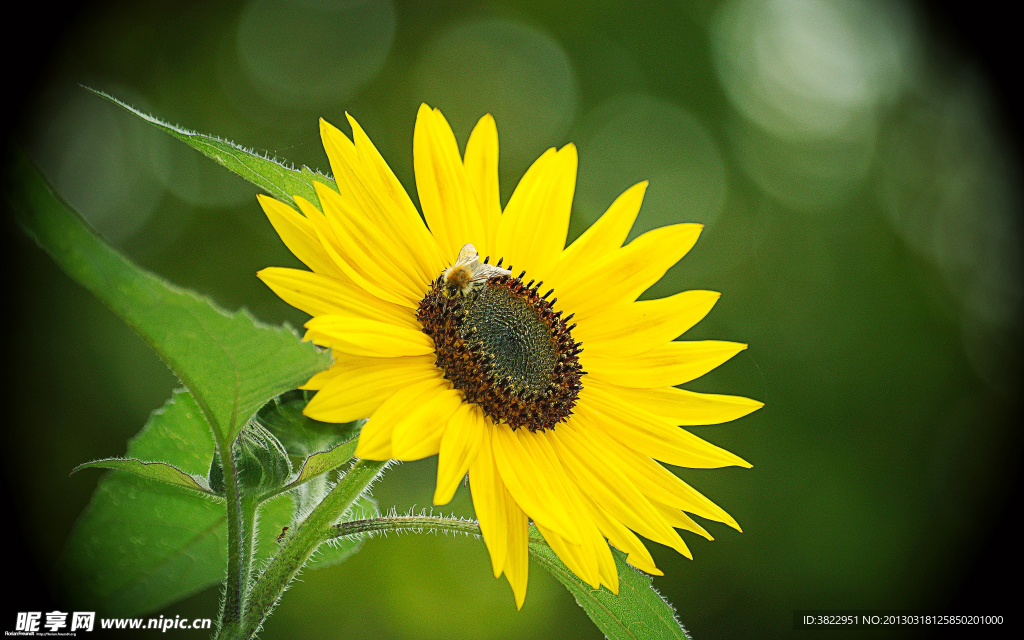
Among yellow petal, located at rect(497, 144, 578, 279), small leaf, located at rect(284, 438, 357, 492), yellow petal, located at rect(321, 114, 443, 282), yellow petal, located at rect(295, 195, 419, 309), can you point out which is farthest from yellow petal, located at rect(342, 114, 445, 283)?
small leaf, located at rect(284, 438, 357, 492)

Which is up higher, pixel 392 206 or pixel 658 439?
pixel 392 206

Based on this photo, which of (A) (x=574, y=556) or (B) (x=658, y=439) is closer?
(A) (x=574, y=556)

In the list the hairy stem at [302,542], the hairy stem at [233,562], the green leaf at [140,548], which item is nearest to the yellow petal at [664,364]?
the hairy stem at [302,542]

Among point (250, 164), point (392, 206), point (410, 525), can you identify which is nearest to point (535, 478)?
point (410, 525)

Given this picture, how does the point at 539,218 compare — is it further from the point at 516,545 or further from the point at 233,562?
the point at 233,562

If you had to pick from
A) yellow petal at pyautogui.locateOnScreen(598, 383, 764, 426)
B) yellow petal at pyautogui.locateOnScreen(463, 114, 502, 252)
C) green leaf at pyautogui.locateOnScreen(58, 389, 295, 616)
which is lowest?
green leaf at pyautogui.locateOnScreen(58, 389, 295, 616)

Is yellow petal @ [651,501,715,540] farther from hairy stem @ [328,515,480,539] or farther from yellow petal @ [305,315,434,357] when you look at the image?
yellow petal @ [305,315,434,357]

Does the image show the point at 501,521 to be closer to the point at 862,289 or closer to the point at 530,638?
Result: the point at 530,638
